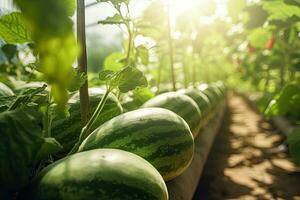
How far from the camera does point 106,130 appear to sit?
5.23ft

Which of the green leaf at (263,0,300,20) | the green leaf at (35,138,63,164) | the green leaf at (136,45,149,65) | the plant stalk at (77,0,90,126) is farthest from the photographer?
the green leaf at (263,0,300,20)

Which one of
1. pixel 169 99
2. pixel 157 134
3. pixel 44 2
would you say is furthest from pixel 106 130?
pixel 44 2

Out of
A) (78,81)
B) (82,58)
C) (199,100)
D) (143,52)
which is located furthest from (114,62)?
(78,81)

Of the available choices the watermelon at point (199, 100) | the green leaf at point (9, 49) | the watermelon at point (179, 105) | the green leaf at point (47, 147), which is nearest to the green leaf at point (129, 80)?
the green leaf at point (47, 147)

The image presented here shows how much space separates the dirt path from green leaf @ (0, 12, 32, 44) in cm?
154

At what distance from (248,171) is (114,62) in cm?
136

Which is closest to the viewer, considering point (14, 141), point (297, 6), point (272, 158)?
point (14, 141)

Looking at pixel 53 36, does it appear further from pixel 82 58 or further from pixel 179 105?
pixel 179 105

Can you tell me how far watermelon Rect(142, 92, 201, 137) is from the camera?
7.56 feet

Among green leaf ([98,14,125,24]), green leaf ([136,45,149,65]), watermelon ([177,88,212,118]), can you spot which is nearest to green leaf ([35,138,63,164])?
green leaf ([98,14,125,24])

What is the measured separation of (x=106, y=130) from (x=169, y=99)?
2.64 ft

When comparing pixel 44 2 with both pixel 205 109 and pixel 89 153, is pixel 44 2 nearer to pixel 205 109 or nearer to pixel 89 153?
pixel 89 153

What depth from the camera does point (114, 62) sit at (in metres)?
2.80

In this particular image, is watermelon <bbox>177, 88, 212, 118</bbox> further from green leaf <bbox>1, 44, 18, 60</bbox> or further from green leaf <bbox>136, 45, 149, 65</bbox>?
green leaf <bbox>1, 44, 18, 60</bbox>
